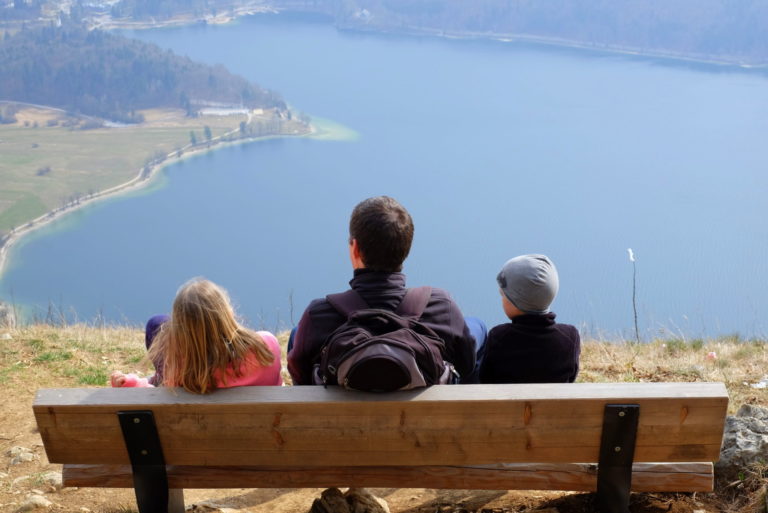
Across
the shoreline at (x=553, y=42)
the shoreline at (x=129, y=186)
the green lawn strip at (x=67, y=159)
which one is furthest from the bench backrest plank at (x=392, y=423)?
the shoreline at (x=553, y=42)

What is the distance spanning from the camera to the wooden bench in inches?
82.7

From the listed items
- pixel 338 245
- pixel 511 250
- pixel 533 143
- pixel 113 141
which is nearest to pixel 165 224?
pixel 338 245

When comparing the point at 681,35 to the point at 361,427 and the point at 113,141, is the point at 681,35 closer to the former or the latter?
the point at 113,141

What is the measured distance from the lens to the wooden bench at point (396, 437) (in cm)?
210

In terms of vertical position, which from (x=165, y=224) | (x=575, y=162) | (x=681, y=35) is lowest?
(x=165, y=224)

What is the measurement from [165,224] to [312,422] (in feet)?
198

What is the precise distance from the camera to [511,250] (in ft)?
167

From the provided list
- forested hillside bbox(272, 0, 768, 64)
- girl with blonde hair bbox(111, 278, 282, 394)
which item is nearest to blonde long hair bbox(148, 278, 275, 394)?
→ girl with blonde hair bbox(111, 278, 282, 394)

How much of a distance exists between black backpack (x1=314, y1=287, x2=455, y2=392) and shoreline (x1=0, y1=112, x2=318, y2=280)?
54.2 m

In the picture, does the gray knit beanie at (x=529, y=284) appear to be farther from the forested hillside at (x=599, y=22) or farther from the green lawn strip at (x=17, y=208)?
the forested hillside at (x=599, y=22)

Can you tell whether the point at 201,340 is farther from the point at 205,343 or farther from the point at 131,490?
the point at 131,490

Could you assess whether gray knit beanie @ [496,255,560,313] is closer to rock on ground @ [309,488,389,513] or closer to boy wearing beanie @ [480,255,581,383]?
boy wearing beanie @ [480,255,581,383]

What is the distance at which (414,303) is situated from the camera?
2.34 m

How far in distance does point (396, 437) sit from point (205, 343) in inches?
26.1
